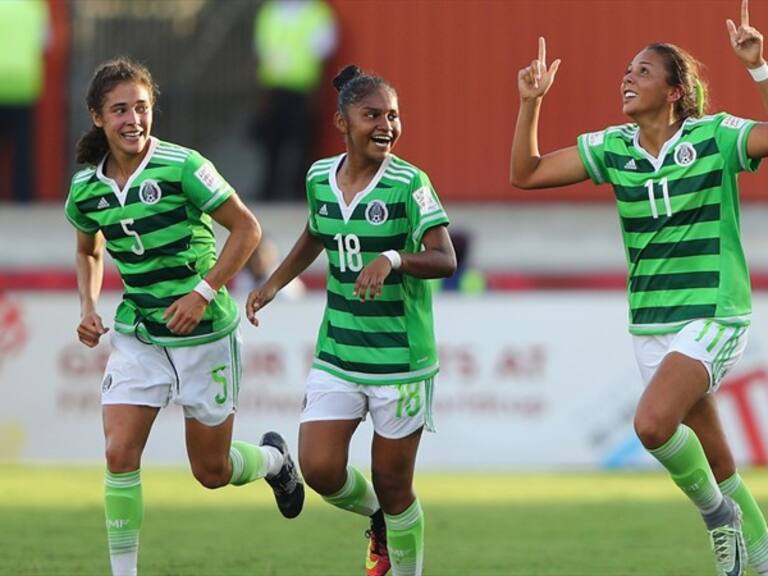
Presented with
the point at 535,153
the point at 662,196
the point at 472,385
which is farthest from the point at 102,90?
the point at 472,385

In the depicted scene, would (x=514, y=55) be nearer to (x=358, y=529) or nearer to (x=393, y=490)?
(x=358, y=529)

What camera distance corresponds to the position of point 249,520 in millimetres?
10398

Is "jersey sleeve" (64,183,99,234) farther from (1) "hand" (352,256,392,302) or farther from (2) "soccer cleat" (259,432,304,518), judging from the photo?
(2) "soccer cleat" (259,432,304,518)

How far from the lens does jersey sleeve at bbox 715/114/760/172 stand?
703 cm

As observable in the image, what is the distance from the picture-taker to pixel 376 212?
7.15 metres

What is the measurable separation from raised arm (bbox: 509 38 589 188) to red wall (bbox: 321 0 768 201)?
1135 cm

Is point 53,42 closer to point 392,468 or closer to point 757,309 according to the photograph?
point 757,309

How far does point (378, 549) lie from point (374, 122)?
6.04 ft

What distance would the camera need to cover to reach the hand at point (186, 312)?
23.3 feet

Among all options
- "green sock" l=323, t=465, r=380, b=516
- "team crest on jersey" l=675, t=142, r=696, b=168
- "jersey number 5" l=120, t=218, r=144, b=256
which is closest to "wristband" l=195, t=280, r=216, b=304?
"jersey number 5" l=120, t=218, r=144, b=256

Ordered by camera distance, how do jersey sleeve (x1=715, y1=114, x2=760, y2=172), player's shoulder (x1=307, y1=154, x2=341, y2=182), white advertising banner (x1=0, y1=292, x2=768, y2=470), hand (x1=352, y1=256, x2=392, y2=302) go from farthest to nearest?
white advertising banner (x1=0, y1=292, x2=768, y2=470), player's shoulder (x1=307, y1=154, x2=341, y2=182), jersey sleeve (x1=715, y1=114, x2=760, y2=172), hand (x1=352, y1=256, x2=392, y2=302)

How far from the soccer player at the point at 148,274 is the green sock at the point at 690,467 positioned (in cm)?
184

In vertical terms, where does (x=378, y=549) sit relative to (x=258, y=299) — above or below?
below

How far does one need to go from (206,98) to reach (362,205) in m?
12.5
